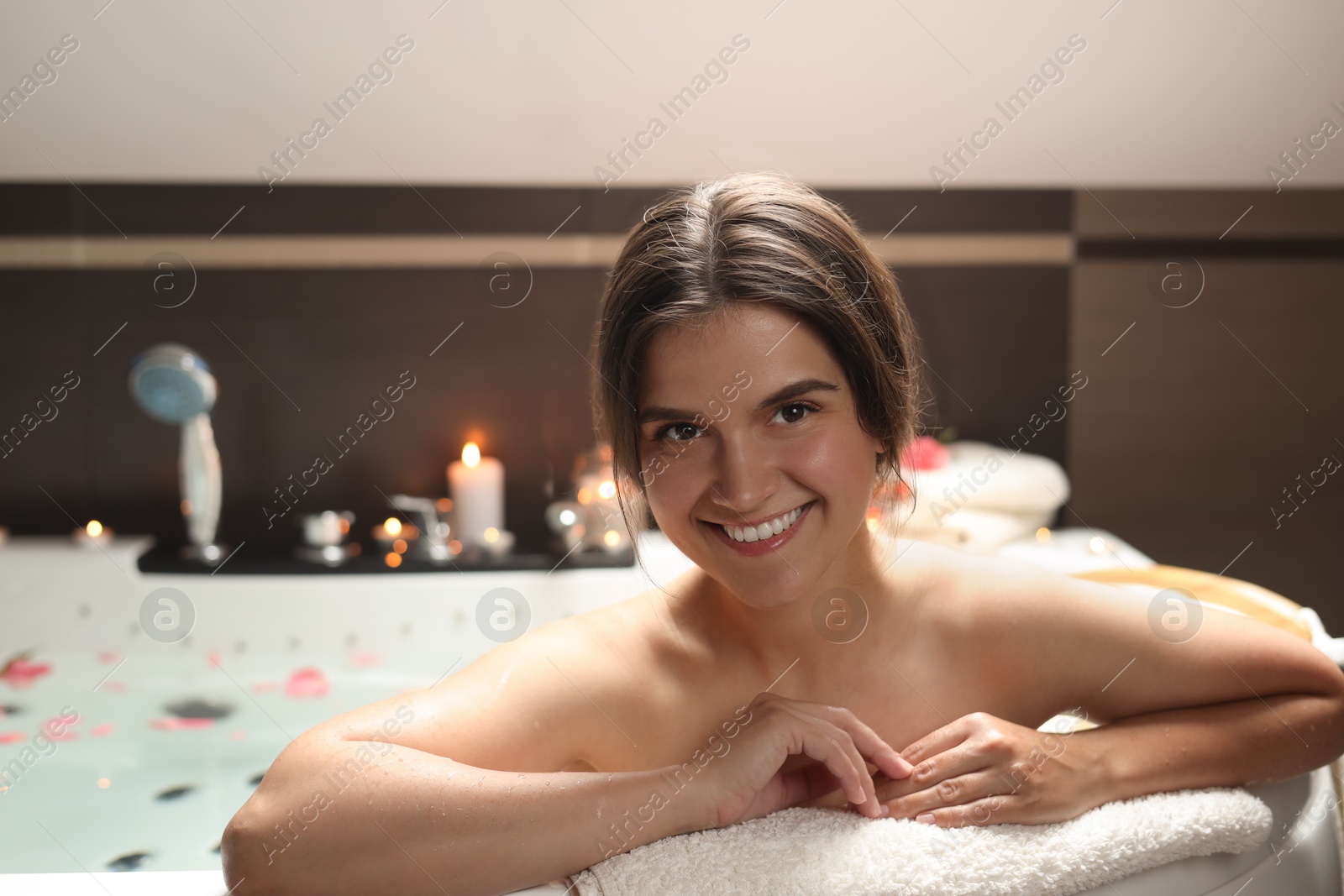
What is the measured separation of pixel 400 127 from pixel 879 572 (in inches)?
69.8

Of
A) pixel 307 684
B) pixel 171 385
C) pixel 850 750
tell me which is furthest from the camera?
pixel 171 385

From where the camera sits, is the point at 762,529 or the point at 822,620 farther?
the point at 822,620

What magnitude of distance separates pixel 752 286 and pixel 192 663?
1.91m

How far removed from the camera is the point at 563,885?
794 mm

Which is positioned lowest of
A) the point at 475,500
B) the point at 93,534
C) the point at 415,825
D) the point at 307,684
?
the point at 415,825

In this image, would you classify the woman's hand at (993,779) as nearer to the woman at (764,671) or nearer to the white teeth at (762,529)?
the woman at (764,671)

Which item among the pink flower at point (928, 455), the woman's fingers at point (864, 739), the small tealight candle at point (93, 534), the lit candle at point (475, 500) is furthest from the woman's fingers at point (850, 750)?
the small tealight candle at point (93, 534)

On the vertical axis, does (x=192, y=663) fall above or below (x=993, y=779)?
above

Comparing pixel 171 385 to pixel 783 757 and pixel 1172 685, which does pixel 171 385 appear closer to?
pixel 783 757

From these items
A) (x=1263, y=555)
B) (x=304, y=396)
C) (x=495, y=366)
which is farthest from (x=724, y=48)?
(x=1263, y=555)

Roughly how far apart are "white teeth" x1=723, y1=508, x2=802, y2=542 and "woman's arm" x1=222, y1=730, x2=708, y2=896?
23cm

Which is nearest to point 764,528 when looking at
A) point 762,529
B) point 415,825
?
point 762,529

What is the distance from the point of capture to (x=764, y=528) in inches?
34.7

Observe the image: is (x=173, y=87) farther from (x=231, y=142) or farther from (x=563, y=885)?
(x=563, y=885)
